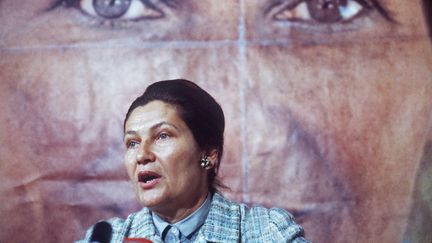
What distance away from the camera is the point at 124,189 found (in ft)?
3.21

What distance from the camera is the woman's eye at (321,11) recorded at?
38.9 inches

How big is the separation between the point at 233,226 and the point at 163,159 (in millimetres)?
192

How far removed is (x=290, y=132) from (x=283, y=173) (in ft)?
0.28

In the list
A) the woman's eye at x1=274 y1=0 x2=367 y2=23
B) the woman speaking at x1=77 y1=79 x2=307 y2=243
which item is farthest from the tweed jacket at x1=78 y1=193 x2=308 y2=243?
the woman's eye at x1=274 y1=0 x2=367 y2=23

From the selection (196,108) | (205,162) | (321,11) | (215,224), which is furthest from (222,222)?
(321,11)

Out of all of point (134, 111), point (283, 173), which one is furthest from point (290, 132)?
point (134, 111)

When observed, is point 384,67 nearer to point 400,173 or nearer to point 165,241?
point 400,173

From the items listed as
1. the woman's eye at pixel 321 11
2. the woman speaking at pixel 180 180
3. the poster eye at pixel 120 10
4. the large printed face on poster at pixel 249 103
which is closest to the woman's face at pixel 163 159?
the woman speaking at pixel 180 180

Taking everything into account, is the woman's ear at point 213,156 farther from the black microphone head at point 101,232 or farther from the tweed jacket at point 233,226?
the black microphone head at point 101,232

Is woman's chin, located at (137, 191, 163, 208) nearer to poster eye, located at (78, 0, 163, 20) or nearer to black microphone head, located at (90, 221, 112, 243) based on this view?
black microphone head, located at (90, 221, 112, 243)

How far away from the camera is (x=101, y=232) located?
94 cm

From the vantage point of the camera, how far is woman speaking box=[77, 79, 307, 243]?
83cm

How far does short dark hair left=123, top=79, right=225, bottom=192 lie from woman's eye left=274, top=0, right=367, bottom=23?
24 centimetres

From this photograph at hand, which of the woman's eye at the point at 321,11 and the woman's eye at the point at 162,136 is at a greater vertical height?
the woman's eye at the point at 321,11
